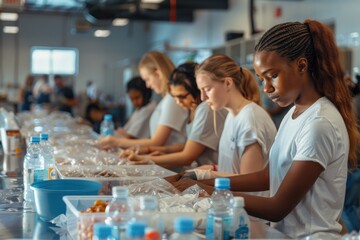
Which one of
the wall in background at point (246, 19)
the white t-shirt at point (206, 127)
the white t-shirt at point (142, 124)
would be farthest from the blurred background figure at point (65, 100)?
the white t-shirt at point (206, 127)

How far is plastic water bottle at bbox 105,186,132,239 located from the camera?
1545 millimetres

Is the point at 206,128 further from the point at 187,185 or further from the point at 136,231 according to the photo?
the point at 136,231

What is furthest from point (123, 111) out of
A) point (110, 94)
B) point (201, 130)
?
point (201, 130)

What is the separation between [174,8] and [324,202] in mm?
10554

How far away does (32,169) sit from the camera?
254 centimetres

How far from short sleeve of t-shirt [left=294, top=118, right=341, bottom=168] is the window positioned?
17158mm

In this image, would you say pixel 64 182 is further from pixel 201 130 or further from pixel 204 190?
pixel 201 130

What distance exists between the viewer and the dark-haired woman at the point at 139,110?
546 centimetres

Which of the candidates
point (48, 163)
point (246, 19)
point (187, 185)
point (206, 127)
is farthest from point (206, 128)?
point (246, 19)

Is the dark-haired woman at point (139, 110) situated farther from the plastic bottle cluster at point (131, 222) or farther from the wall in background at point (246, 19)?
the plastic bottle cluster at point (131, 222)

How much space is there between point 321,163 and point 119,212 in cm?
Result: 78

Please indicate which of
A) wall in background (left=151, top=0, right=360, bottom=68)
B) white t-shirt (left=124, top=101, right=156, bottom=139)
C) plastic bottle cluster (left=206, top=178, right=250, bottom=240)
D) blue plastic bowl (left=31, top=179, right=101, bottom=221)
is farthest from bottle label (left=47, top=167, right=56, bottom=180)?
wall in background (left=151, top=0, right=360, bottom=68)

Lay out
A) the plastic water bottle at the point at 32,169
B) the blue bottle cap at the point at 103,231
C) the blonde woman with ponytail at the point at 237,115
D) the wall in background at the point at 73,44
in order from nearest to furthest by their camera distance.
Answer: the blue bottle cap at the point at 103,231
the plastic water bottle at the point at 32,169
the blonde woman with ponytail at the point at 237,115
the wall in background at the point at 73,44

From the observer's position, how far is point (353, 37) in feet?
24.1
